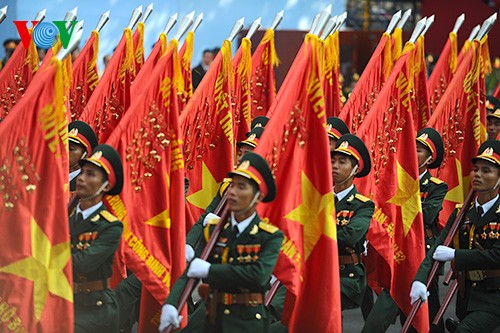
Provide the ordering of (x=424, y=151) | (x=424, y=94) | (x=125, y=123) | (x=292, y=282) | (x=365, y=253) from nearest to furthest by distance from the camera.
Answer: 1. (x=292, y=282)
2. (x=125, y=123)
3. (x=365, y=253)
4. (x=424, y=151)
5. (x=424, y=94)

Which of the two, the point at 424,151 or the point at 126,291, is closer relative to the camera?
the point at 126,291

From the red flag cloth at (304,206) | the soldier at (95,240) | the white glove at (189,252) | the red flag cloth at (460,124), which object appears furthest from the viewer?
the red flag cloth at (460,124)

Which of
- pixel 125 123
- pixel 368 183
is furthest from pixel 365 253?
pixel 125 123

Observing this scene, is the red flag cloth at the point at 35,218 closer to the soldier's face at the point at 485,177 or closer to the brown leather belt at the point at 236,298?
the brown leather belt at the point at 236,298

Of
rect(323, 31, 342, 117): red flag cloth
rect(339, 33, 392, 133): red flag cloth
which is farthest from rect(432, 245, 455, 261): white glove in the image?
rect(323, 31, 342, 117): red flag cloth

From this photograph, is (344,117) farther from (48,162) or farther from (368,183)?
(48,162)

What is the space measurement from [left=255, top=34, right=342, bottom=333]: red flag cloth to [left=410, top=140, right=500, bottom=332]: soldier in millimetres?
798

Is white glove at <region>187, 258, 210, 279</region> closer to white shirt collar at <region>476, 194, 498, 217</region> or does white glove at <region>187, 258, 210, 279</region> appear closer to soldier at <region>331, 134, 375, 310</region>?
soldier at <region>331, 134, 375, 310</region>

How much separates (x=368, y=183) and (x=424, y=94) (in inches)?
86.5

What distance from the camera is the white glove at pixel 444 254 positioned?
856 centimetres

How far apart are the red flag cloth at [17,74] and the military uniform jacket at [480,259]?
454 centimetres

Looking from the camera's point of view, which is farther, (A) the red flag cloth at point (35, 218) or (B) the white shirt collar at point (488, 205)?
(B) the white shirt collar at point (488, 205)

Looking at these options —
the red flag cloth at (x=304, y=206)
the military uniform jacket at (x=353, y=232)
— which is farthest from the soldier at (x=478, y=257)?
the red flag cloth at (x=304, y=206)

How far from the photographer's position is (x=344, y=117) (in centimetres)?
1145
